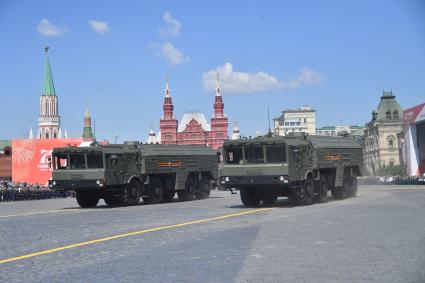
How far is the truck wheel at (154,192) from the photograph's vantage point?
27422 millimetres

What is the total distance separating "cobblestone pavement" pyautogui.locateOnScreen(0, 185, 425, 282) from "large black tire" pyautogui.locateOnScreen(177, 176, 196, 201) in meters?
11.7

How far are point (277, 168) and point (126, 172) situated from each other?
7118 mm

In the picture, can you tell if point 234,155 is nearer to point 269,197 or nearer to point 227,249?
point 269,197

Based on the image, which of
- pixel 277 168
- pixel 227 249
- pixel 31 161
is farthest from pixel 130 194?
pixel 31 161

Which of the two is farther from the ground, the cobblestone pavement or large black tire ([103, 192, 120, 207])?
large black tire ([103, 192, 120, 207])

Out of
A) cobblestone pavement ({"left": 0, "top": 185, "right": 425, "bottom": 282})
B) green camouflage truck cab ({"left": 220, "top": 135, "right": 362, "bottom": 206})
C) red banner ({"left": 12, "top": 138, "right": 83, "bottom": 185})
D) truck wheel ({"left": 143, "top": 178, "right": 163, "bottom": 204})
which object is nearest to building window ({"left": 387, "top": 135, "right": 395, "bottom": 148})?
red banner ({"left": 12, "top": 138, "right": 83, "bottom": 185})

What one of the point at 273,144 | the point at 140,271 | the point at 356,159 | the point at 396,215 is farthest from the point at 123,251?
the point at 356,159

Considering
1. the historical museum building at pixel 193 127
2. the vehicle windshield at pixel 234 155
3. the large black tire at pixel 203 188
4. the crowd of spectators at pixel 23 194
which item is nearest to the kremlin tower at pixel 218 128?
the historical museum building at pixel 193 127

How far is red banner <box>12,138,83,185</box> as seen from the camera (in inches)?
3201

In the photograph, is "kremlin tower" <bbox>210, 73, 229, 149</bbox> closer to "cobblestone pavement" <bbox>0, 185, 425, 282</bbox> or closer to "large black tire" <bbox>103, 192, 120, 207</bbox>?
"large black tire" <bbox>103, 192, 120, 207</bbox>

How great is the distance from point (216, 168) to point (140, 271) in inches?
914

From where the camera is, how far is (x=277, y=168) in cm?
2172

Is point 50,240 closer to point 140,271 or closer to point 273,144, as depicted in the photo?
point 140,271

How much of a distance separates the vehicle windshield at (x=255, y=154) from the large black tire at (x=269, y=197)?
150 cm
